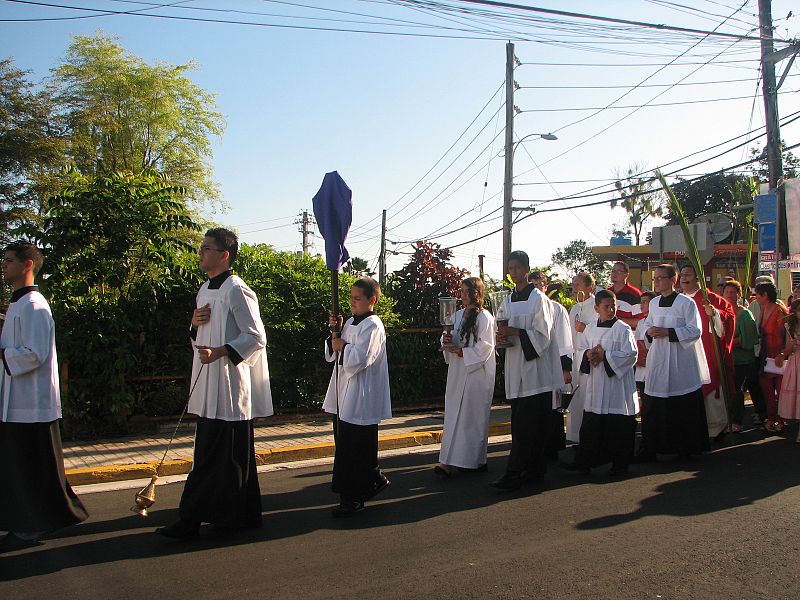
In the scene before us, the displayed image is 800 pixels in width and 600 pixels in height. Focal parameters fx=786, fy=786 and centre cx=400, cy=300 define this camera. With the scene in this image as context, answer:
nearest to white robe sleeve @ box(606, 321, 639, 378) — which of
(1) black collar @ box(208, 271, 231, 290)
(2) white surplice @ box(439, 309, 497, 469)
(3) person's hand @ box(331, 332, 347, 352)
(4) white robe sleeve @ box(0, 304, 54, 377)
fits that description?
(2) white surplice @ box(439, 309, 497, 469)

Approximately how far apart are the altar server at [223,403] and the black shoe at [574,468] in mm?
3416

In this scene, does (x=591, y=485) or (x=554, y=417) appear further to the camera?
(x=554, y=417)

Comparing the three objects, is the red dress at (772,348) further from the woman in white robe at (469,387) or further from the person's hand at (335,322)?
the person's hand at (335,322)

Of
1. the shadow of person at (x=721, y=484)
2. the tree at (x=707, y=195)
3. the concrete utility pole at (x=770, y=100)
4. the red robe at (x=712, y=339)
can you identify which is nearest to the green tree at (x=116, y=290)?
the shadow of person at (x=721, y=484)

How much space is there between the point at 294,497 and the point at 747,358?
22.6 feet

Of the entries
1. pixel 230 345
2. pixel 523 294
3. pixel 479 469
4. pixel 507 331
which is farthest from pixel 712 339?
pixel 230 345

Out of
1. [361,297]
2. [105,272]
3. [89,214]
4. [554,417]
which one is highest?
[89,214]

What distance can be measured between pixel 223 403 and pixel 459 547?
6.35ft

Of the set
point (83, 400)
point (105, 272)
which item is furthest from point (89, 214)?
point (83, 400)

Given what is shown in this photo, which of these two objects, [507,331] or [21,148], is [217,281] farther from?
[21,148]

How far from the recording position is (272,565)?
4973 millimetres

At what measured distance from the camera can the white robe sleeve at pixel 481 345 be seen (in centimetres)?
763

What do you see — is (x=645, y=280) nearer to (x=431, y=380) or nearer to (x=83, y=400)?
(x=431, y=380)

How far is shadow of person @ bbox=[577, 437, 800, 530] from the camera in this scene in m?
6.20
